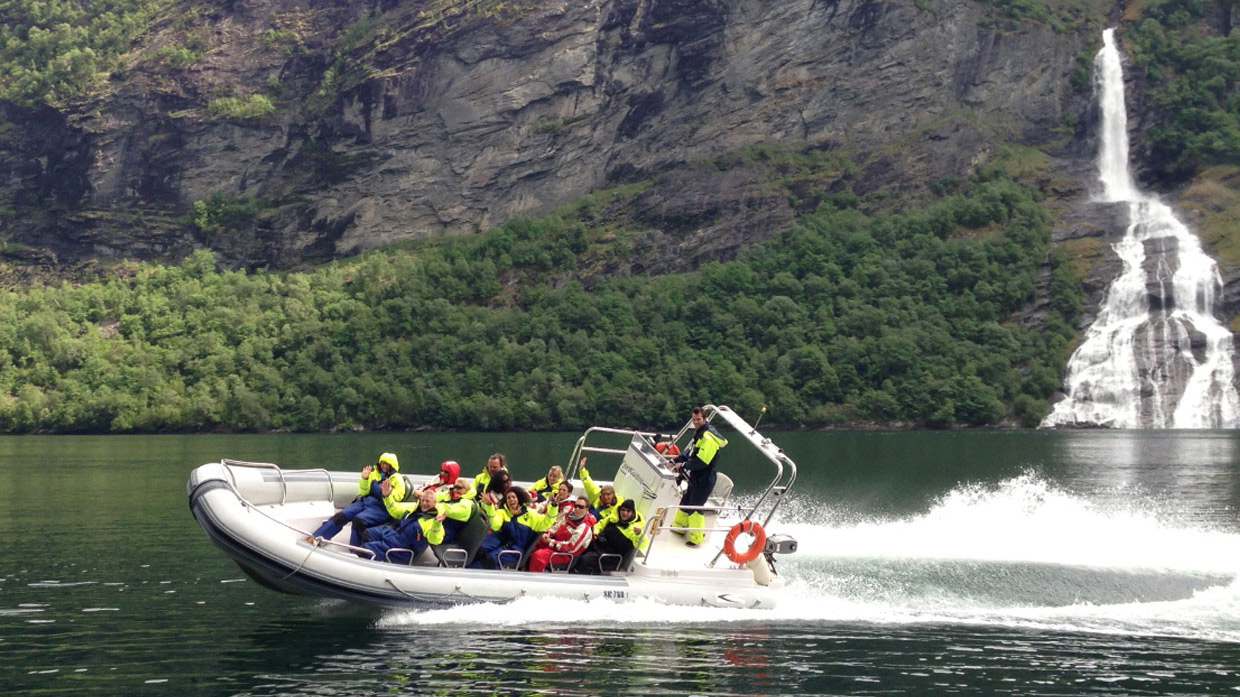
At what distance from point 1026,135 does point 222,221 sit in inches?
2805

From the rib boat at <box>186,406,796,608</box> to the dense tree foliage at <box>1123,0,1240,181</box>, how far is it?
99438 mm

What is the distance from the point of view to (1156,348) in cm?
8662

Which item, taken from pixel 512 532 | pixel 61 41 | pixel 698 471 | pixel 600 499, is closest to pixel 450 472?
pixel 512 532

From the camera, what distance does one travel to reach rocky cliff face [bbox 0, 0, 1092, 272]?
389 ft

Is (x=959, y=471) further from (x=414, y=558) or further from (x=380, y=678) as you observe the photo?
(x=380, y=678)

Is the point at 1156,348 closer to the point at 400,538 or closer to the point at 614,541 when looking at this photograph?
Result: the point at 614,541

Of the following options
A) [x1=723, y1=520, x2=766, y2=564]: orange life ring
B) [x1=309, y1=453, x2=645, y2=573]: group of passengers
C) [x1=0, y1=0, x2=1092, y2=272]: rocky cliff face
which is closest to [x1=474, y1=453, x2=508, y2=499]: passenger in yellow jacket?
[x1=309, y1=453, x2=645, y2=573]: group of passengers

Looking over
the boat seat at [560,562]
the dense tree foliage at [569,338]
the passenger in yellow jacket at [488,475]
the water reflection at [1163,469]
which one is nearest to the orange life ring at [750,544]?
the boat seat at [560,562]

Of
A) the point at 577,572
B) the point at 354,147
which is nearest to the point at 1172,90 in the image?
the point at 354,147

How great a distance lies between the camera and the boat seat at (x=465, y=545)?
19.2 meters

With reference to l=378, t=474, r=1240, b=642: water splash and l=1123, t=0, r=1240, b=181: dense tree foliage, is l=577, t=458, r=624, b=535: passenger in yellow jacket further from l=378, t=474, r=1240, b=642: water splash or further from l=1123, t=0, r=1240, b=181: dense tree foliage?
l=1123, t=0, r=1240, b=181: dense tree foliage

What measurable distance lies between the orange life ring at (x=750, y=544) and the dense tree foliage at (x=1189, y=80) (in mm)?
99843

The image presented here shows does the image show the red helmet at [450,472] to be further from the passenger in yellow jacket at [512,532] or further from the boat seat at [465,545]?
the passenger in yellow jacket at [512,532]

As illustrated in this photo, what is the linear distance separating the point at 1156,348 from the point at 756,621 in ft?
244
